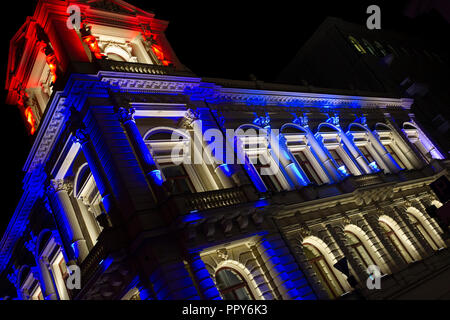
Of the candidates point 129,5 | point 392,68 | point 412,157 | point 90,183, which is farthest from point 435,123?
point 90,183

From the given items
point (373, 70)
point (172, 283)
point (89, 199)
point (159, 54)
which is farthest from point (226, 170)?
point (373, 70)

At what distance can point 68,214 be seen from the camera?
20375mm

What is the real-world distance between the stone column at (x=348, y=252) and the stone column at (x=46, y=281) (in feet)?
51.0

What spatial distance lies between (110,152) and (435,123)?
32.4 meters

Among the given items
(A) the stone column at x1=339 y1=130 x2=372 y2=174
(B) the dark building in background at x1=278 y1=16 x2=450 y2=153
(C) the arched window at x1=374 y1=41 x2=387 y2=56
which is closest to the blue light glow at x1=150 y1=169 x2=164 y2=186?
(A) the stone column at x1=339 y1=130 x2=372 y2=174

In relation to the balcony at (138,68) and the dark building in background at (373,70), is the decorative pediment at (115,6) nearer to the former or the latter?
the balcony at (138,68)

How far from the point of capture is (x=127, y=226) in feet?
51.5

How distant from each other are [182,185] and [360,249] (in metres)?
10.4

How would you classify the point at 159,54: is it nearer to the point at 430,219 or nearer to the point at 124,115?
the point at 124,115

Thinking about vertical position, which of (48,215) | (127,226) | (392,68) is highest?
(392,68)

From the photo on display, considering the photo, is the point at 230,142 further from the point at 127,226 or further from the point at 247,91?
the point at 127,226

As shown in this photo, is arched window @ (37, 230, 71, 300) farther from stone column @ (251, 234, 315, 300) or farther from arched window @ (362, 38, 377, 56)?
Result: arched window @ (362, 38, 377, 56)

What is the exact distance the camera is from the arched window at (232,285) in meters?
15.9

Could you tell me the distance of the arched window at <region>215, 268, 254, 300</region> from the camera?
15.9 metres
